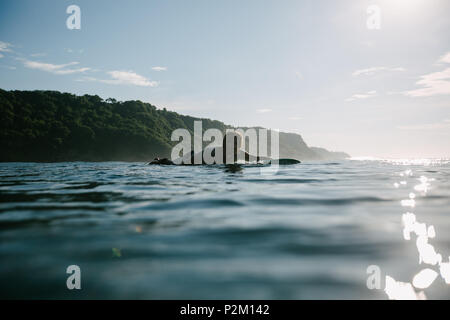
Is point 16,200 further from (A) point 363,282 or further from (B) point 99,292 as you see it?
(A) point 363,282

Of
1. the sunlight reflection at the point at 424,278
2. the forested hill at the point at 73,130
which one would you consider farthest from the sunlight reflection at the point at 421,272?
the forested hill at the point at 73,130

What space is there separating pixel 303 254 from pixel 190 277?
1.08m

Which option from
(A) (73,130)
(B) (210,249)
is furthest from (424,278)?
(A) (73,130)

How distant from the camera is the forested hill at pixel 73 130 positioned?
2761 inches

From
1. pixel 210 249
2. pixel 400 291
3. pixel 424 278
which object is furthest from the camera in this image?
pixel 210 249

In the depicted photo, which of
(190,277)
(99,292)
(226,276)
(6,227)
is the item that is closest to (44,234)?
(6,227)

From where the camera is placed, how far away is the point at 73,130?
80625mm

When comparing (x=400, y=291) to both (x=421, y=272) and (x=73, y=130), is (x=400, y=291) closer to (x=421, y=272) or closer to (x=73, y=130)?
(x=421, y=272)

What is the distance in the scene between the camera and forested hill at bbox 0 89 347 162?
7012 centimetres

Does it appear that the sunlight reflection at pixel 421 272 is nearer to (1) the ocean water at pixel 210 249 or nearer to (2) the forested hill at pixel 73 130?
(1) the ocean water at pixel 210 249

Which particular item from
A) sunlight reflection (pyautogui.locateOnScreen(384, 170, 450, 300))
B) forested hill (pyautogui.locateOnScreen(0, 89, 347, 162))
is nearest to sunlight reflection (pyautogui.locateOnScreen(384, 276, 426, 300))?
sunlight reflection (pyautogui.locateOnScreen(384, 170, 450, 300))

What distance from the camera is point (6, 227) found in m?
3.12

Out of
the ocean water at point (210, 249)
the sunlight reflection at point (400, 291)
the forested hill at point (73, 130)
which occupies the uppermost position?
the forested hill at point (73, 130)

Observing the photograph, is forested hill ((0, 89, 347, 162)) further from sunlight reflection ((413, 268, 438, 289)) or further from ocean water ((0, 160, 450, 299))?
sunlight reflection ((413, 268, 438, 289))
